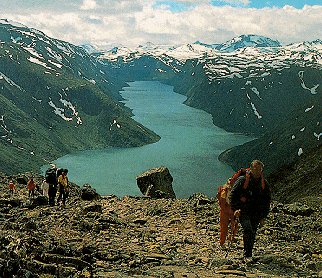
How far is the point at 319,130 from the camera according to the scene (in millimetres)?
196000

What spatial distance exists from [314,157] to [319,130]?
11571 cm

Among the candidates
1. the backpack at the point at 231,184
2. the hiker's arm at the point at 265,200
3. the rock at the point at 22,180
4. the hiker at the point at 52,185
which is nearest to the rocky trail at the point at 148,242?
the hiker at the point at 52,185

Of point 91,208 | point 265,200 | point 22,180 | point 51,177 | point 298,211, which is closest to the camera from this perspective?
point 265,200

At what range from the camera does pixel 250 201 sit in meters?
13.3

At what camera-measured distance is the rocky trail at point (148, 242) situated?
11117 millimetres

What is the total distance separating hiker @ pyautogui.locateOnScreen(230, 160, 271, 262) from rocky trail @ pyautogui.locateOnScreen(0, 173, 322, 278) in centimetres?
76

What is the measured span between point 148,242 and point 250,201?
5.57 metres

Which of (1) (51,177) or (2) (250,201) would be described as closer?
(2) (250,201)

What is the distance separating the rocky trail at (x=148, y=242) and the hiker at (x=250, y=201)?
0.76 m

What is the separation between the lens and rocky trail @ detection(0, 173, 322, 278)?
11.1 m

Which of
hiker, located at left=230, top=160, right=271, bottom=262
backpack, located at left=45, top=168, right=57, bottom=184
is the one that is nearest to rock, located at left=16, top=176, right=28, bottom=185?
backpack, located at left=45, top=168, right=57, bottom=184

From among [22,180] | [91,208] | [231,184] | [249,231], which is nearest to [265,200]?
[249,231]

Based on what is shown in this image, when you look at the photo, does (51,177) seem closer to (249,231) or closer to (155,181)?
(155,181)

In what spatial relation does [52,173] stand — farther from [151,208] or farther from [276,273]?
[276,273]
